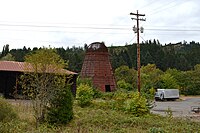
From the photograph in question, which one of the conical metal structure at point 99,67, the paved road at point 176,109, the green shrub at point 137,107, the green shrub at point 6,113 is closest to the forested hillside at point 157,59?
the conical metal structure at point 99,67

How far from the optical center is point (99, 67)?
53.3m

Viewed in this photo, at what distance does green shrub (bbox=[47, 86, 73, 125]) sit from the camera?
15227 millimetres

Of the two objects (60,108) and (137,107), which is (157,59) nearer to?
(137,107)

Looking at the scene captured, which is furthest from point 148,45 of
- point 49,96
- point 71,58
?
point 49,96

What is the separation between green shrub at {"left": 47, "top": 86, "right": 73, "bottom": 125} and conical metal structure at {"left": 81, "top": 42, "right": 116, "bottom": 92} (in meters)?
36.1

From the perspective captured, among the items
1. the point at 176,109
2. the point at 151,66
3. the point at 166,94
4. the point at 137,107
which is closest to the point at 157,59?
the point at 151,66

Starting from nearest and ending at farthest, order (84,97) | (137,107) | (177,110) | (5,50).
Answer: (137,107) < (84,97) < (177,110) < (5,50)

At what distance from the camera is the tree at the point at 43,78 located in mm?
15797

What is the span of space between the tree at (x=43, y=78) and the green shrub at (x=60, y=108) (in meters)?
0.31

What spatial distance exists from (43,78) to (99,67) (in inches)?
1437

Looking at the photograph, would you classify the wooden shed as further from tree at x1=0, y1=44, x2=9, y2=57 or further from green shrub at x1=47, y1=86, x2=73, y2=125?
tree at x1=0, y1=44, x2=9, y2=57

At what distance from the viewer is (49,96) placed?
15883mm

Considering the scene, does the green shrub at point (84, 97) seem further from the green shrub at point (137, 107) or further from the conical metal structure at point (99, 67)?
the conical metal structure at point (99, 67)

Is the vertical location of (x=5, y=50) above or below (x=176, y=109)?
above
